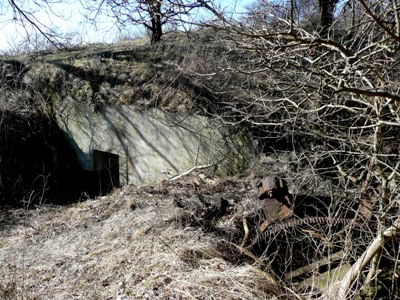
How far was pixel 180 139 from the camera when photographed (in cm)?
881

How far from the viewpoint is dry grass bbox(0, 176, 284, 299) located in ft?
14.0

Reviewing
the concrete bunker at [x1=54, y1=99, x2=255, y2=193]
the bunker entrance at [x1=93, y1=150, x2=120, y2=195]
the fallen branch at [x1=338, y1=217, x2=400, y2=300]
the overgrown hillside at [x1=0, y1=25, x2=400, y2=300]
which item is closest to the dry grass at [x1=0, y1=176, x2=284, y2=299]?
the overgrown hillside at [x1=0, y1=25, x2=400, y2=300]

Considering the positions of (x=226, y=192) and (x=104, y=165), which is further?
(x=104, y=165)

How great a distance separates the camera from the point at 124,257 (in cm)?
500

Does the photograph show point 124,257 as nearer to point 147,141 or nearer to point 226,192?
point 226,192

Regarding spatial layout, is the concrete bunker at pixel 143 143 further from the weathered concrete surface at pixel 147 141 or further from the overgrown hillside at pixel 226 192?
the overgrown hillside at pixel 226 192

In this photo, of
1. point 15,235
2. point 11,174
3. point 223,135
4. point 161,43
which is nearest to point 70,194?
point 11,174

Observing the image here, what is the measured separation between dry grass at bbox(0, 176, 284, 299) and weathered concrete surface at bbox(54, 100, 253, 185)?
1.14m

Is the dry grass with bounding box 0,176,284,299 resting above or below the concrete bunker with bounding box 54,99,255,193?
below

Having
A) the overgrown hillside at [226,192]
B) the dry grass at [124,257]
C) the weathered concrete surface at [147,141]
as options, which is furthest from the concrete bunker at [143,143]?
the dry grass at [124,257]

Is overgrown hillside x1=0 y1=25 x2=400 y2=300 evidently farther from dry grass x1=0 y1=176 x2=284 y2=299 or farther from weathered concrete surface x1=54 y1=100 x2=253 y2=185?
weathered concrete surface x1=54 y1=100 x2=253 y2=185

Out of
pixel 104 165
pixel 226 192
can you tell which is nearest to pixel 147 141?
pixel 104 165

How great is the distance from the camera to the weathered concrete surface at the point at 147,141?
8477mm

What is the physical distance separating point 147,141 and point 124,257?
4.38m
